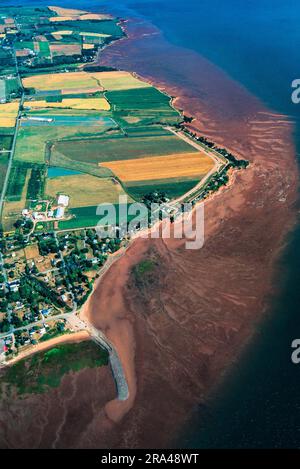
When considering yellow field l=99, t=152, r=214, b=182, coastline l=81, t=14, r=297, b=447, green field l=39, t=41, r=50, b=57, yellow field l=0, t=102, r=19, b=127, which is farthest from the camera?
green field l=39, t=41, r=50, b=57

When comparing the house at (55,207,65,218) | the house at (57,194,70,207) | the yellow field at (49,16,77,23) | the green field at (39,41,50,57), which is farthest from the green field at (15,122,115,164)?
the yellow field at (49,16,77,23)

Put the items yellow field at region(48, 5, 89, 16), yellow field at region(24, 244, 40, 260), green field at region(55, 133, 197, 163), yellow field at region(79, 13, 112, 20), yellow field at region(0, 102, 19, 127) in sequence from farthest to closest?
yellow field at region(48, 5, 89, 16), yellow field at region(79, 13, 112, 20), yellow field at region(0, 102, 19, 127), green field at region(55, 133, 197, 163), yellow field at region(24, 244, 40, 260)

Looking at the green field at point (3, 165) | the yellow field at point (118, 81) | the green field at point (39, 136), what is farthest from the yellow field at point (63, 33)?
the green field at point (3, 165)

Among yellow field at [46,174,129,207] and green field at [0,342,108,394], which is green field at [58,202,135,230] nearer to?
yellow field at [46,174,129,207]

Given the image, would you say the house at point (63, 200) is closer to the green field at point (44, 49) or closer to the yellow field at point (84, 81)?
the yellow field at point (84, 81)

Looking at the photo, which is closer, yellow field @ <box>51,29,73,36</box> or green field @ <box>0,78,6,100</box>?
green field @ <box>0,78,6,100</box>

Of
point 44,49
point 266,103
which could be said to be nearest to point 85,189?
point 266,103

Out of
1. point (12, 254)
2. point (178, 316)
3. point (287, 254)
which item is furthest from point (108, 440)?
point (287, 254)

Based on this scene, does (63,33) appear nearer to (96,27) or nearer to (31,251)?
(96,27)

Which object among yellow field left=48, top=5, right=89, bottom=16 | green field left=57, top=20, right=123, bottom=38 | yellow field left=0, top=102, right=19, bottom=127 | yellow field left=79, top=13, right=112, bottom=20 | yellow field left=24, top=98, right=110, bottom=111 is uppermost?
yellow field left=48, top=5, right=89, bottom=16
